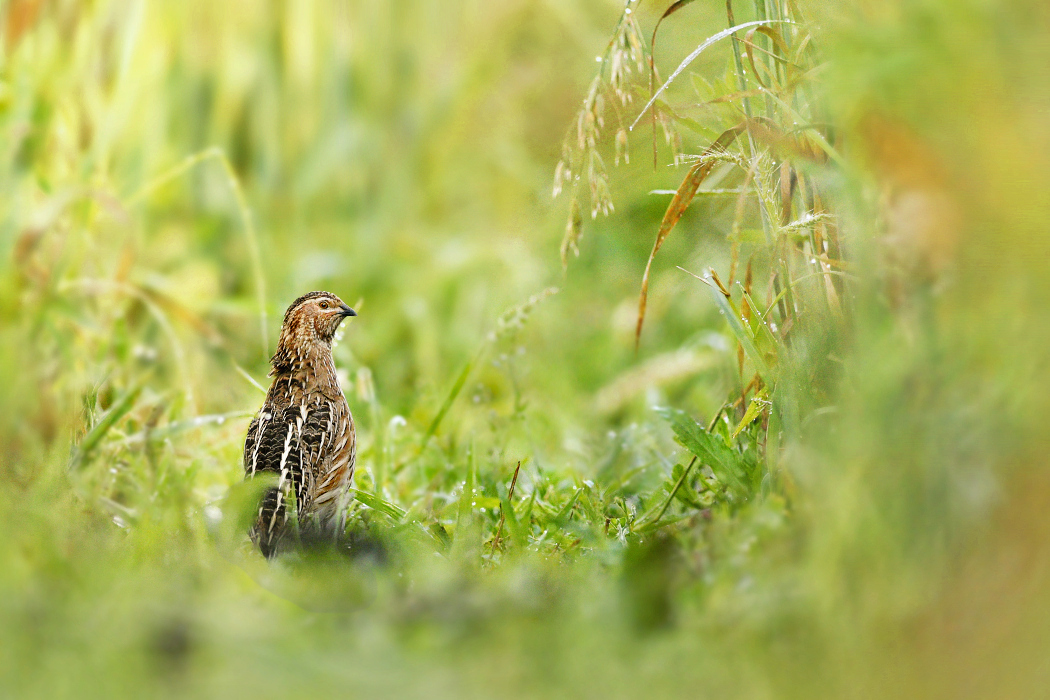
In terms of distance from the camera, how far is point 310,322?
2.43m

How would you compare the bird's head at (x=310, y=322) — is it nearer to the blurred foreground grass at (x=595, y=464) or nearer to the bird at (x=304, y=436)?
the bird at (x=304, y=436)

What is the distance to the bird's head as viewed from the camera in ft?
7.90

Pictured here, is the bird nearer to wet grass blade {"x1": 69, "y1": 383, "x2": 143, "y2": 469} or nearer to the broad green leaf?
wet grass blade {"x1": 69, "y1": 383, "x2": 143, "y2": 469}

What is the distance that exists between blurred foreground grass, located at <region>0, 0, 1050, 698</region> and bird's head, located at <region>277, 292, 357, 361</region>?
0.94 ft

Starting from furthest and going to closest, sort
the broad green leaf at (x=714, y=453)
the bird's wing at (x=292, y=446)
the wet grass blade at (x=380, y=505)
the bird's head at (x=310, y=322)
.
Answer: the bird's head at (x=310, y=322) → the wet grass blade at (x=380, y=505) → the bird's wing at (x=292, y=446) → the broad green leaf at (x=714, y=453)

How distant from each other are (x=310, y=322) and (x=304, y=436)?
1.22ft

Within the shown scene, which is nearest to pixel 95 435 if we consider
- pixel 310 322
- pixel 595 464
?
pixel 310 322

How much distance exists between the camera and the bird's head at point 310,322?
2408 mm

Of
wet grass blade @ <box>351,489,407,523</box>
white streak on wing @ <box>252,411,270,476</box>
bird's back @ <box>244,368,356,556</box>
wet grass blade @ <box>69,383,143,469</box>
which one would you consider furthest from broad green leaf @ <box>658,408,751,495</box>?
wet grass blade @ <box>69,383,143,469</box>

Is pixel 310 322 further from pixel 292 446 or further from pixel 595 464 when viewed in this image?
pixel 595 464

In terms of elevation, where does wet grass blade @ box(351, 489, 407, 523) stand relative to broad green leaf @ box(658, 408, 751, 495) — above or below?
above

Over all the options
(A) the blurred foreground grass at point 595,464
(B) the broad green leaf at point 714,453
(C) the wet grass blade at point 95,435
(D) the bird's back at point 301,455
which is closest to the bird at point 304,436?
(D) the bird's back at point 301,455

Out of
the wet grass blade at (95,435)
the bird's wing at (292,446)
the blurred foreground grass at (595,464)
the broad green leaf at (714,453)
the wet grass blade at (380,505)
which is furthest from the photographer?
the wet grass blade at (380,505)

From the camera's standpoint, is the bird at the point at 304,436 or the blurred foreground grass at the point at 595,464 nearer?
the blurred foreground grass at the point at 595,464
